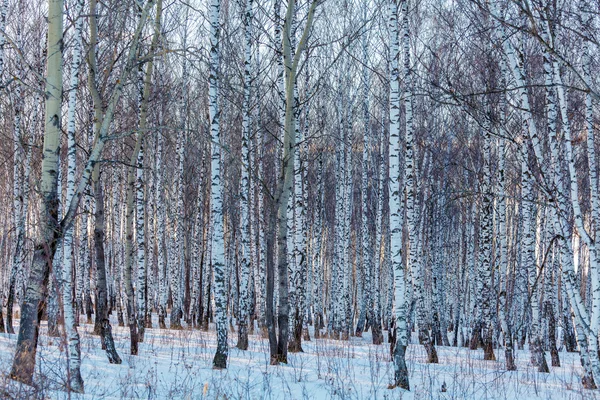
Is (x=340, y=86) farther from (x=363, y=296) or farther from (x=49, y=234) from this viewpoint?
(x=49, y=234)

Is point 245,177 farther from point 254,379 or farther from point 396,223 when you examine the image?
point 254,379

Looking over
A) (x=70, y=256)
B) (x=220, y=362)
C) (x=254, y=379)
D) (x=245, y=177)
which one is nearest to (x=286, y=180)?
(x=245, y=177)

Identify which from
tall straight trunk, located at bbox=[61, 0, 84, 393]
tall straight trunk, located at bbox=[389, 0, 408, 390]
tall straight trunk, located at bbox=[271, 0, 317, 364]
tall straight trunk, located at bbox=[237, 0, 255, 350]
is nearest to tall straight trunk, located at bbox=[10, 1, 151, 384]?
tall straight trunk, located at bbox=[61, 0, 84, 393]

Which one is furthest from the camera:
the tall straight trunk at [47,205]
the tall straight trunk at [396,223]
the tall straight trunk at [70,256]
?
the tall straight trunk at [396,223]

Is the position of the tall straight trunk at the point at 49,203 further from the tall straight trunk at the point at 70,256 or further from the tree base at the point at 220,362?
the tree base at the point at 220,362

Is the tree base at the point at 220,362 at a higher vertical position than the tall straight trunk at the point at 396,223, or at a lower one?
lower

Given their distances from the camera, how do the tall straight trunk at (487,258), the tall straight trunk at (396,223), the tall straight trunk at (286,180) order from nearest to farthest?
1. the tall straight trunk at (396,223)
2. the tall straight trunk at (286,180)
3. the tall straight trunk at (487,258)

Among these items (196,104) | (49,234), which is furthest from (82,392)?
(196,104)

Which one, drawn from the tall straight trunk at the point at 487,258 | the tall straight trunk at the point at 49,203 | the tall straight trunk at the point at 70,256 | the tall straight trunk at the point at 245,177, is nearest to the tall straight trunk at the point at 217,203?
the tall straight trunk at the point at 245,177

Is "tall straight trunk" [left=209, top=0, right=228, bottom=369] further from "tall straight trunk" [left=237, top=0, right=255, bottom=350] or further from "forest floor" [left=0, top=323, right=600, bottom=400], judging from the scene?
"tall straight trunk" [left=237, top=0, right=255, bottom=350]

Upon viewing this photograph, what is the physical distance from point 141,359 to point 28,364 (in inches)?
151

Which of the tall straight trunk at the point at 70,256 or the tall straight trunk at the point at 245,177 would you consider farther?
the tall straight trunk at the point at 245,177

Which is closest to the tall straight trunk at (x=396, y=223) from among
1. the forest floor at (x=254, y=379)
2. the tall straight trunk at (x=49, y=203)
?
the forest floor at (x=254, y=379)

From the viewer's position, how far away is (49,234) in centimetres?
647
